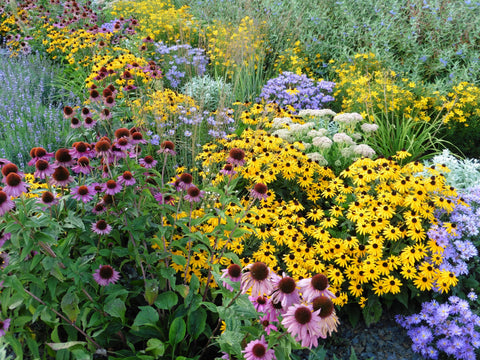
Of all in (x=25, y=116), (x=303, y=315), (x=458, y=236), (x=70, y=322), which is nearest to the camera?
(x=303, y=315)

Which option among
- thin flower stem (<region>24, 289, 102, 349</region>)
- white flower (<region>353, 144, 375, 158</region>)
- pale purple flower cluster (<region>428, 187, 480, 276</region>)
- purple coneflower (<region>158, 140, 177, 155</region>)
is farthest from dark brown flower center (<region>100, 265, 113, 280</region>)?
white flower (<region>353, 144, 375, 158</region>)

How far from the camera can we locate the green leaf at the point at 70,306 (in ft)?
5.53

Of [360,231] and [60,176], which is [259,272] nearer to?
[60,176]

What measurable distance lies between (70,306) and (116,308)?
0.19 m

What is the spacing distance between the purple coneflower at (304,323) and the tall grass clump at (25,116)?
2962 millimetres

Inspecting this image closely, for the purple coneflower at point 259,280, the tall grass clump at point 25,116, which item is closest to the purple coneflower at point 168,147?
the purple coneflower at point 259,280

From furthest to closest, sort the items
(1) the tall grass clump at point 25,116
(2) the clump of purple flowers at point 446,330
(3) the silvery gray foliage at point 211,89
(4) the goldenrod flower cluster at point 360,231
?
1. (3) the silvery gray foliage at point 211,89
2. (1) the tall grass clump at point 25,116
3. (4) the goldenrod flower cluster at point 360,231
4. (2) the clump of purple flowers at point 446,330

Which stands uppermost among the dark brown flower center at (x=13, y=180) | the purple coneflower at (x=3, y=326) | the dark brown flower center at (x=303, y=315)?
the dark brown flower center at (x=13, y=180)

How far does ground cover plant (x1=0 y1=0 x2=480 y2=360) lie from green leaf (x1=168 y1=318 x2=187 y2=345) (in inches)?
A: 0.7

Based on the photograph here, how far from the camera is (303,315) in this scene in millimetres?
1215

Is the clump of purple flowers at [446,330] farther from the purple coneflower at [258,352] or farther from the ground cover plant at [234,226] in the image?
the purple coneflower at [258,352]

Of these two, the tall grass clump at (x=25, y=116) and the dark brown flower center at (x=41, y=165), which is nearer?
the dark brown flower center at (x=41, y=165)

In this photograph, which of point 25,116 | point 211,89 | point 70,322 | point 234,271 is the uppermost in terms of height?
point 234,271

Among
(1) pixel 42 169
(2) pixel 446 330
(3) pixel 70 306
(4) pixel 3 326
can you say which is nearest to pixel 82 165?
(1) pixel 42 169
